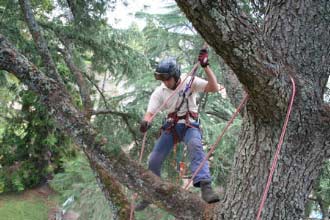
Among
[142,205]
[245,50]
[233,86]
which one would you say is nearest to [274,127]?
[245,50]

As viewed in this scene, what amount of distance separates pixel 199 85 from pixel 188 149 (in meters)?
0.53

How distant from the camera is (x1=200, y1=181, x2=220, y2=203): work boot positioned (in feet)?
9.04

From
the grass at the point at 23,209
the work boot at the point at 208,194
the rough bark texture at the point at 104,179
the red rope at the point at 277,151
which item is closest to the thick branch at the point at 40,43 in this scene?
the rough bark texture at the point at 104,179

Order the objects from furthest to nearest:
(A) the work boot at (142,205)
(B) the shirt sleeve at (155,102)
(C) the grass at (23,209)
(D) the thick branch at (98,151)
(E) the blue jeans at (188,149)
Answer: (C) the grass at (23,209)
(A) the work boot at (142,205)
(B) the shirt sleeve at (155,102)
(E) the blue jeans at (188,149)
(D) the thick branch at (98,151)

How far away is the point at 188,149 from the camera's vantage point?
3.24 metres

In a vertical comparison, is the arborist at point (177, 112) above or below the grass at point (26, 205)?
above

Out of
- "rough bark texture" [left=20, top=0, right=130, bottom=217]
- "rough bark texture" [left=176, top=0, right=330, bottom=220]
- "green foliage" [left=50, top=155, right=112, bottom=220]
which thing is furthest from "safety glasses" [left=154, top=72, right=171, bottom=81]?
"green foliage" [left=50, top=155, right=112, bottom=220]

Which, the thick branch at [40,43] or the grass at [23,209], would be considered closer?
the thick branch at [40,43]

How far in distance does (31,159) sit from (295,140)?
9973 millimetres

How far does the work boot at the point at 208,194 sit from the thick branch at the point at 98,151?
6.5 inches

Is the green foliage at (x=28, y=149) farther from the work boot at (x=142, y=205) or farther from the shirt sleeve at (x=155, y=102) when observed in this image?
the shirt sleeve at (x=155, y=102)

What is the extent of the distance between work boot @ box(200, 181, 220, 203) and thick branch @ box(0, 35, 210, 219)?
0.54 ft

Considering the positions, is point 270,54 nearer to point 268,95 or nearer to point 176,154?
point 268,95

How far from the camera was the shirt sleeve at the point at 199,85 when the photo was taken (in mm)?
3307
